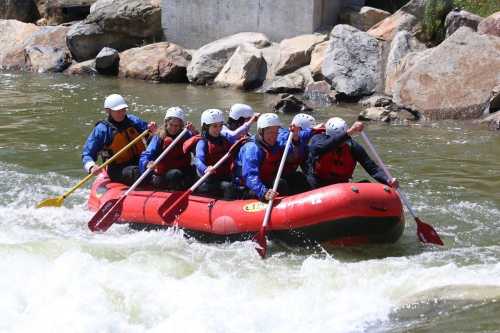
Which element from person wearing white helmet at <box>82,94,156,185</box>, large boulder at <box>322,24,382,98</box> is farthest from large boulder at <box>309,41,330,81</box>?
person wearing white helmet at <box>82,94,156,185</box>

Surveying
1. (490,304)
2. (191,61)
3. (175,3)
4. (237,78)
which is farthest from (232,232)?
(175,3)

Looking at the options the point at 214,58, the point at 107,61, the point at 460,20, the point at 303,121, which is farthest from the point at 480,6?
the point at 303,121

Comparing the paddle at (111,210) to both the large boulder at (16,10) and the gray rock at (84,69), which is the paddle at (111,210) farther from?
the large boulder at (16,10)

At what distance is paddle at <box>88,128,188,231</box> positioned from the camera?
7.85m

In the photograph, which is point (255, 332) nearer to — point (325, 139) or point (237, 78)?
point (325, 139)

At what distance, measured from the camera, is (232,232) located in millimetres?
7289

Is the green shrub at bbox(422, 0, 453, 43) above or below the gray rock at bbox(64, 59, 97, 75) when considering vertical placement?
above

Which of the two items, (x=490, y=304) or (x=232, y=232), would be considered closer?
(x=490, y=304)

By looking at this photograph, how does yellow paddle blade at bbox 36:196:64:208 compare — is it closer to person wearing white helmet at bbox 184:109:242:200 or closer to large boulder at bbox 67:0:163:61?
person wearing white helmet at bbox 184:109:242:200

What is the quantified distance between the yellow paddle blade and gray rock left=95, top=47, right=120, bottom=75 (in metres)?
10.0

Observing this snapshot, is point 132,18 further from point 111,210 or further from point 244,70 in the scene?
point 111,210

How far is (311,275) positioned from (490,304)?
4.62 feet

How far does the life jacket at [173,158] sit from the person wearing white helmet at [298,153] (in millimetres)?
1009

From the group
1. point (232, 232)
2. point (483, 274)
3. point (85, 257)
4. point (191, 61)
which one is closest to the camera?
point (483, 274)
